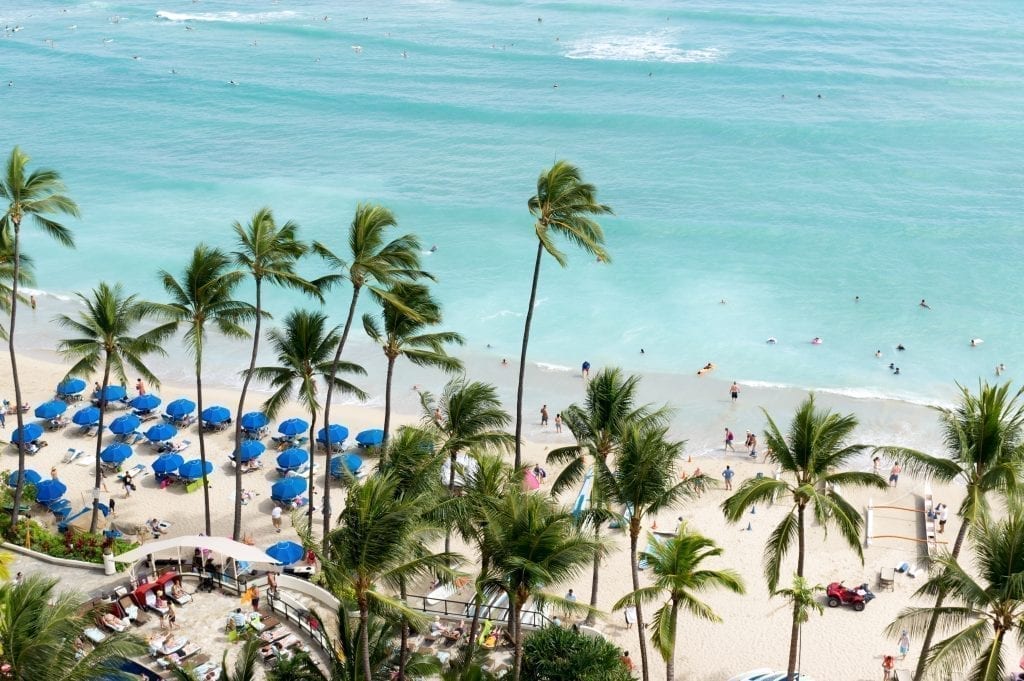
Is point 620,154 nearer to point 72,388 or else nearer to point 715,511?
point 715,511

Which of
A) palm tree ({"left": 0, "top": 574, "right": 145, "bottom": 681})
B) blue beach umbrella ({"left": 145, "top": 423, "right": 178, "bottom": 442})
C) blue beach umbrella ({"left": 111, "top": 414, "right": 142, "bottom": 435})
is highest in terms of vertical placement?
blue beach umbrella ({"left": 111, "top": 414, "right": 142, "bottom": 435})

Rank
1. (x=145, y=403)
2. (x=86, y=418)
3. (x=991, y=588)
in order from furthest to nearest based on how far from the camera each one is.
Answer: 1. (x=145, y=403)
2. (x=86, y=418)
3. (x=991, y=588)

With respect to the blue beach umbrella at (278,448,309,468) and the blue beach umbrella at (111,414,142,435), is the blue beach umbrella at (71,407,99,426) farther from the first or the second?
the blue beach umbrella at (278,448,309,468)

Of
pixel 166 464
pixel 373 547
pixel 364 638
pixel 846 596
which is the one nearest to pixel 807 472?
pixel 373 547

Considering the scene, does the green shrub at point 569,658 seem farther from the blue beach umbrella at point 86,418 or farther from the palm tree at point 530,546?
the blue beach umbrella at point 86,418

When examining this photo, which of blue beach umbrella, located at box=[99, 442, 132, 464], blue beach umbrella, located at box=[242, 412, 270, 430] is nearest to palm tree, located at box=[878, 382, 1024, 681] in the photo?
blue beach umbrella, located at box=[242, 412, 270, 430]

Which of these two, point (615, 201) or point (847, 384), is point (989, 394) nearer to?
point (847, 384)

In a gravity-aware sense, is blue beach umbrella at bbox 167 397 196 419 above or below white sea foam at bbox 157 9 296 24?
below
